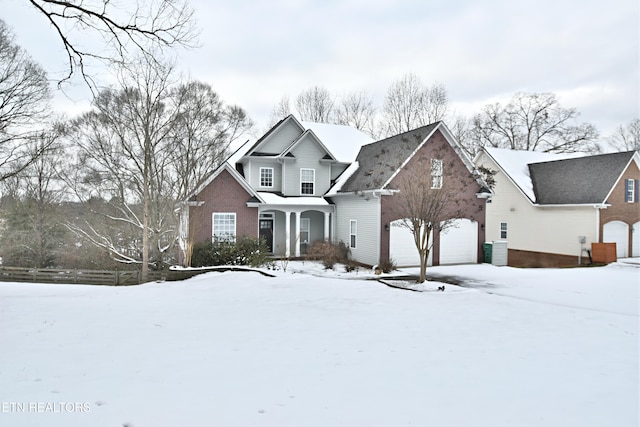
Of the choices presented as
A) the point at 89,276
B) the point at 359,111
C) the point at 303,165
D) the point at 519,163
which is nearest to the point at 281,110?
the point at 359,111

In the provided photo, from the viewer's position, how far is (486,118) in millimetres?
45281

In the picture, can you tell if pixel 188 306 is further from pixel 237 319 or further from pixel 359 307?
pixel 359 307

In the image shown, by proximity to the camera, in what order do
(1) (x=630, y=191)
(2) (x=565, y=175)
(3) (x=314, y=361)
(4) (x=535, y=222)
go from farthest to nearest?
1. (4) (x=535, y=222)
2. (2) (x=565, y=175)
3. (1) (x=630, y=191)
4. (3) (x=314, y=361)

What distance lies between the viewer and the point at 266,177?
2162cm

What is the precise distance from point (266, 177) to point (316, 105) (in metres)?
19.7

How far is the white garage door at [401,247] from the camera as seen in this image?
1780 cm

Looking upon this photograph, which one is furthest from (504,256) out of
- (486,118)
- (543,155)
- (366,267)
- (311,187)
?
(486,118)

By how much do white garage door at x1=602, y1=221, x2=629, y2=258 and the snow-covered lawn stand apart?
13.1 metres

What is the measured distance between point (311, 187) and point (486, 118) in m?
32.9

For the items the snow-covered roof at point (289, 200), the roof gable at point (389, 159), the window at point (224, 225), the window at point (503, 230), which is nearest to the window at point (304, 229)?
the snow-covered roof at point (289, 200)

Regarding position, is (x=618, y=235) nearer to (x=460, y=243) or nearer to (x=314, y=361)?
(x=460, y=243)

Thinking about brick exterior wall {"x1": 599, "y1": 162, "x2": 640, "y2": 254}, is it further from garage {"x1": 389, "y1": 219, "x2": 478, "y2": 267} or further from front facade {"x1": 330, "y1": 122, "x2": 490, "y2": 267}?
garage {"x1": 389, "y1": 219, "x2": 478, "y2": 267}

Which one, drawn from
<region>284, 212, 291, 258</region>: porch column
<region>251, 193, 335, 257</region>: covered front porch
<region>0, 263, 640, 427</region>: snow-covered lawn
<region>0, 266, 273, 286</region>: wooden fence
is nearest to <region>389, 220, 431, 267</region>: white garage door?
<region>251, 193, 335, 257</region>: covered front porch

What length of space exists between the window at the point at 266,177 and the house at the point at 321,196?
46mm
